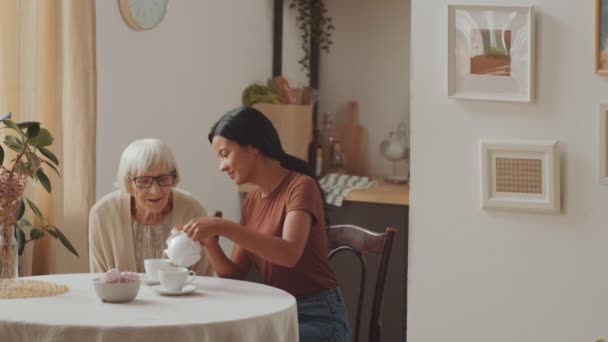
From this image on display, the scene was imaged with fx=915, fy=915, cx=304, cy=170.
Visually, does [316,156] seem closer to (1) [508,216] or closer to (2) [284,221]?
(1) [508,216]

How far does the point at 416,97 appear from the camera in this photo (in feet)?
9.21

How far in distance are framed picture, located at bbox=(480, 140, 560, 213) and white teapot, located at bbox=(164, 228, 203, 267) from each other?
919 mm

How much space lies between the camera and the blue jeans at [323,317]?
250 cm

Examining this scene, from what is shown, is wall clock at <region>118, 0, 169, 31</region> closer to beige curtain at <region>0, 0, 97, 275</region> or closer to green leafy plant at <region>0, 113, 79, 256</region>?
beige curtain at <region>0, 0, 97, 275</region>

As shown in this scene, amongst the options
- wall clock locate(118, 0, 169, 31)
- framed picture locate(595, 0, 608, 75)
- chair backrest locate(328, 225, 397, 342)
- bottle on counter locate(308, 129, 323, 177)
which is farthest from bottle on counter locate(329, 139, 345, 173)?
framed picture locate(595, 0, 608, 75)

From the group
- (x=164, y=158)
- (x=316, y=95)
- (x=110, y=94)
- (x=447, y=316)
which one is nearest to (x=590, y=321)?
(x=447, y=316)

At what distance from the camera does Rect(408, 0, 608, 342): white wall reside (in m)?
2.66

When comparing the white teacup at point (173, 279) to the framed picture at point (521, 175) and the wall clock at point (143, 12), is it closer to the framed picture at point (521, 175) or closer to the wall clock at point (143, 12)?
the framed picture at point (521, 175)

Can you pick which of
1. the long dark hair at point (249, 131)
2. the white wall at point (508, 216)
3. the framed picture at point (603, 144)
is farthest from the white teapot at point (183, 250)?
the framed picture at point (603, 144)

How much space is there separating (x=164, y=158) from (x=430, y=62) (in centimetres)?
86

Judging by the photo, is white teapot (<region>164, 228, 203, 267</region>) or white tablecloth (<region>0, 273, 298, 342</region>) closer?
white tablecloth (<region>0, 273, 298, 342</region>)

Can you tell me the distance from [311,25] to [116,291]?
9.56 ft

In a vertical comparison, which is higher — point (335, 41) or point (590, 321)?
point (335, 41)

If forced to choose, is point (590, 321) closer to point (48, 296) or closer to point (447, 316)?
point (447, 316)
